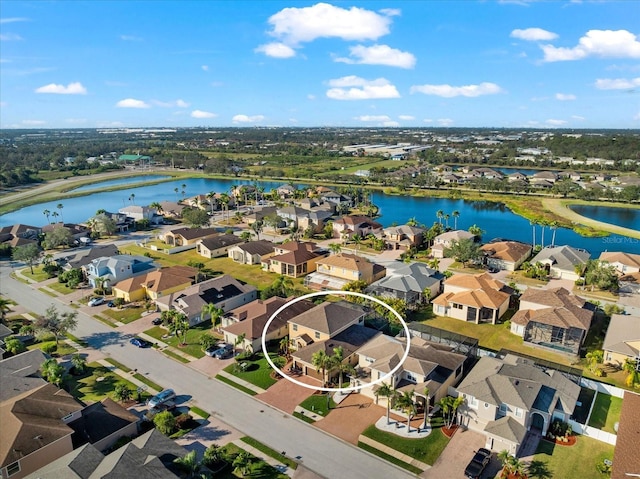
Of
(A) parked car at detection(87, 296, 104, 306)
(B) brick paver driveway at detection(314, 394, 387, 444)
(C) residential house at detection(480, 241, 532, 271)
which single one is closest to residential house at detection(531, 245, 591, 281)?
(C) residential house at detection(480, 241, 532, 271)

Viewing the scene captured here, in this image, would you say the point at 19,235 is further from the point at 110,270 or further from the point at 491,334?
the point at 491,334

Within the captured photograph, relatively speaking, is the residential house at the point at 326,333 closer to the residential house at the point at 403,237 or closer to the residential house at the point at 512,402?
the residential house at the point at 512,402

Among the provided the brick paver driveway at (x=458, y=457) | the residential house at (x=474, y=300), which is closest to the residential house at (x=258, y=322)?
the residential house at (x=474, y=300)

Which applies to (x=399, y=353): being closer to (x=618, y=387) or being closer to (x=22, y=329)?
(x=618, y=387)

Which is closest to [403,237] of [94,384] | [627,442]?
[627,442]

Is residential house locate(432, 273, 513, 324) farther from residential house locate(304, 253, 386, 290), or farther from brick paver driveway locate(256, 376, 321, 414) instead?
brick paver driveway locate(256, 376, 321, 414)

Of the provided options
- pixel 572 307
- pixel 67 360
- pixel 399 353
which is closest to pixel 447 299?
pixel 572 307
